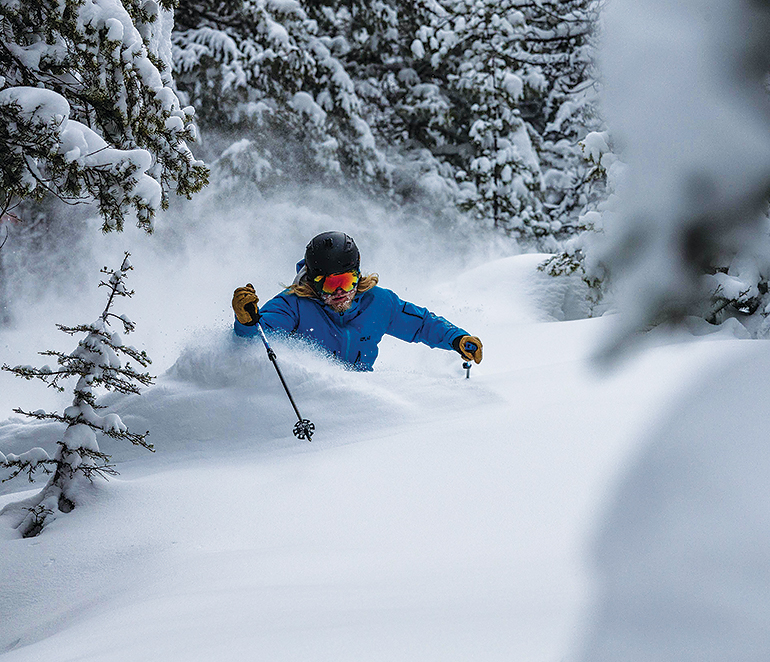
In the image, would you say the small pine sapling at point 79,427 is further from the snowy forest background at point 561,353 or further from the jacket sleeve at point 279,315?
the jacket sleeve at point 279,315

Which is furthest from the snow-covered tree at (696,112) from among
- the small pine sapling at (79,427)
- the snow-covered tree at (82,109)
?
the snow-covered tree at (82,109)

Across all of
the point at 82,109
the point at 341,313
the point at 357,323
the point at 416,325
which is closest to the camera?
the point at 82,109

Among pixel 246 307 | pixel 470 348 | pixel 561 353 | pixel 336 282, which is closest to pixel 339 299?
pixel 336 282

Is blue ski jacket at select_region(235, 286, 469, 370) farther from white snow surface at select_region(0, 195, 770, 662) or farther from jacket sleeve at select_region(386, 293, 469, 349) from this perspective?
white snow surface at select_region(0, 195, 770, 662)

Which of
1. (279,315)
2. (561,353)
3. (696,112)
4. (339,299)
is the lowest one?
(696,112)

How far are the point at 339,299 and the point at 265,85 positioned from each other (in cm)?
1026

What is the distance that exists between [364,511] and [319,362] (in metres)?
2.21

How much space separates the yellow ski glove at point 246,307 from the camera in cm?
394

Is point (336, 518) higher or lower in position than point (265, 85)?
lower

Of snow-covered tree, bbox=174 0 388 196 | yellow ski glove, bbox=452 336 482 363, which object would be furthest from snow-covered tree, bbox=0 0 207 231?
snow-covered tree, bbox=174 0 388 196

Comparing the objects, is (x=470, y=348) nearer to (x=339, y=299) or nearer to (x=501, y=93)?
(x=339, y=299)

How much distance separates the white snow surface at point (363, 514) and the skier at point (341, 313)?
274mm

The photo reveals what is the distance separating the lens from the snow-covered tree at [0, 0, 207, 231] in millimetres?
2637

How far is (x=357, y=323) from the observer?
188 inches
